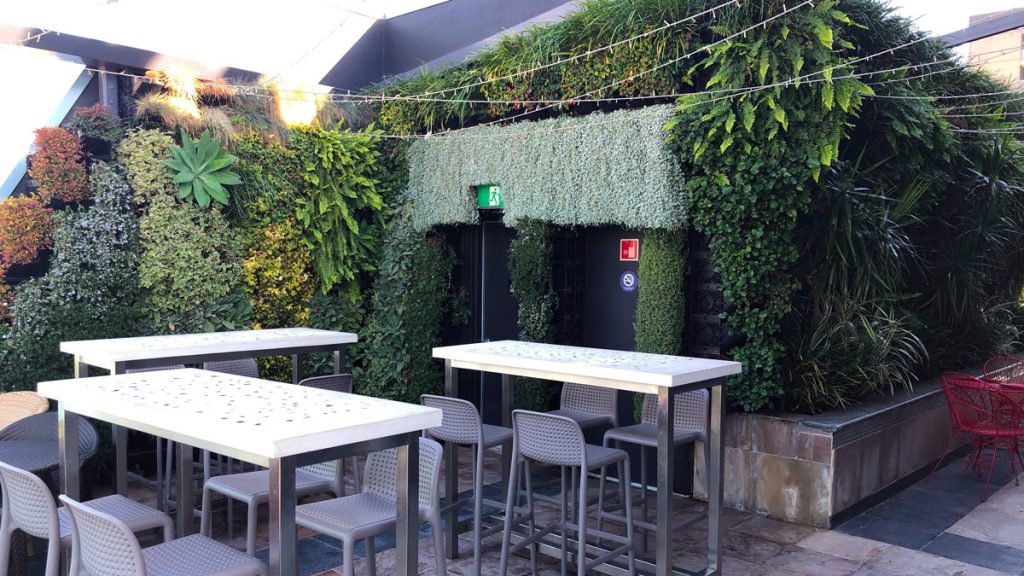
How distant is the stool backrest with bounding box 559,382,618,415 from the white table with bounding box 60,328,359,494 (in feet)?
5.04

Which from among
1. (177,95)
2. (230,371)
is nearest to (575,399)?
(230,371)

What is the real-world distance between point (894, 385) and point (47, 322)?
21.2 feet

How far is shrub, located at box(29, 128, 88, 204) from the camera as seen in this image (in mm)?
5602

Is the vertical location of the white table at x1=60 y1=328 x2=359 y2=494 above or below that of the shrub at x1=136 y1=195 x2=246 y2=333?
below

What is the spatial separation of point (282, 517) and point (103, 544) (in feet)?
1.69

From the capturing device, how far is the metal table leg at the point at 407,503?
2689mm

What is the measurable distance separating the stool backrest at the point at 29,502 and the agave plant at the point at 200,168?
361cm

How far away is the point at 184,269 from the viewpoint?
6.00 m

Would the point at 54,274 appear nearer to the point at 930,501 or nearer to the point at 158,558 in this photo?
the point at 158,558

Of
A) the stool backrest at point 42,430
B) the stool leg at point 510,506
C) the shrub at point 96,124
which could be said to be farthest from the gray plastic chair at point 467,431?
the shrub at point 96,124

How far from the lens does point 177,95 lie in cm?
633

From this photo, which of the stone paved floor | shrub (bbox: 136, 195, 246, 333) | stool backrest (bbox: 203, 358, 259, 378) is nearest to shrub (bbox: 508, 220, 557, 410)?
the stone paved floor

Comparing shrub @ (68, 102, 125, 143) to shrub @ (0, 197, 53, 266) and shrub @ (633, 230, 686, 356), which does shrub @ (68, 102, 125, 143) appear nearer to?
shrub @ (0, 197, 53, 266)

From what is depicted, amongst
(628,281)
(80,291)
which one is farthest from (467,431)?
(80,291)
